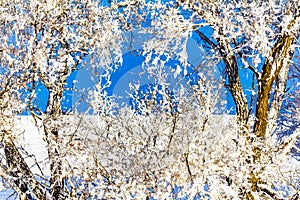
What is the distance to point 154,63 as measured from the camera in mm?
3633

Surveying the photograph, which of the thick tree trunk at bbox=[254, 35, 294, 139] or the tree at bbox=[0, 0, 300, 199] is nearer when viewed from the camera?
the tree at bbox=[0, 0, 300, 199]

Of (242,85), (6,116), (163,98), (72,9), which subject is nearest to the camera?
(6,116)

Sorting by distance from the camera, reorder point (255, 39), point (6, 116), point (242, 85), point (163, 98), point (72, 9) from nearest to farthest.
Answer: point (255, 39), point (6, 116), point (72, 9), point (242, 85), point (163, 98)

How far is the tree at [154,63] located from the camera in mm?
3291

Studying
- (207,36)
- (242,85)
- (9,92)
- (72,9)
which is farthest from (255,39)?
(9,92)

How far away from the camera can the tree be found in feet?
10.8

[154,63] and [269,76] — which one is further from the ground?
[154,63]

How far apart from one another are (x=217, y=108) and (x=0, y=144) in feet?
8.80

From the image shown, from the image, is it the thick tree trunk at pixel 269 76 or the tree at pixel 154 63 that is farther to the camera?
the thick tree trunk at pixel 269 76

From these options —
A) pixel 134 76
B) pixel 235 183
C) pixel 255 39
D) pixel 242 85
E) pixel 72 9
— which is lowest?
pixel 235 183

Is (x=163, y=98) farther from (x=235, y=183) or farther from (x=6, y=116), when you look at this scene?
(x=6, y=116)

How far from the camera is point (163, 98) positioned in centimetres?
537

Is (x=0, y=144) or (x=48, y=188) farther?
(x=48, y=188)

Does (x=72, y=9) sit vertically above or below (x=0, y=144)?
above
